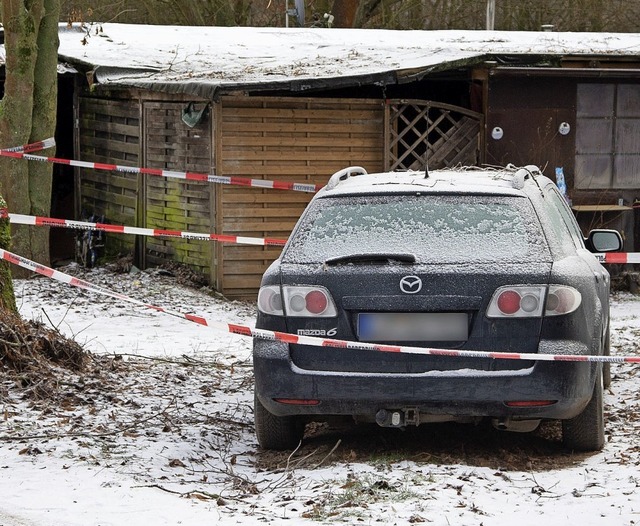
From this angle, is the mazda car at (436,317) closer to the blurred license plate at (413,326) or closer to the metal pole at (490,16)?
the blurred license plate at (413,326)

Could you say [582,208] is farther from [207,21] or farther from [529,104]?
[207,21]

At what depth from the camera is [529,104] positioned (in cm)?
1520

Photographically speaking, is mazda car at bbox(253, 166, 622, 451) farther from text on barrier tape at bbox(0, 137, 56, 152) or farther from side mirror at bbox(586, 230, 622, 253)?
text on barrier tape at bbox(0, 137, 56, 152)

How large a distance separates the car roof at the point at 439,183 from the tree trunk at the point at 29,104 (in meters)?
7.30

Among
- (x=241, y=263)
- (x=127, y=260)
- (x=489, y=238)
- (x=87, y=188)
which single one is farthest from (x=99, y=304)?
(x=489, y=238)

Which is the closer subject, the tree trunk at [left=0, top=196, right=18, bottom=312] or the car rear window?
the car rear window

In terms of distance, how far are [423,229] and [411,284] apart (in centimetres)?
41

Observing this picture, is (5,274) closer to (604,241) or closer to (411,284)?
(411,284)

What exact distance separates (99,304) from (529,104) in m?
6.19

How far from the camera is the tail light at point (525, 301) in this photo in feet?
18.9

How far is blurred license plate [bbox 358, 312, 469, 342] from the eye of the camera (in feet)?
19.0

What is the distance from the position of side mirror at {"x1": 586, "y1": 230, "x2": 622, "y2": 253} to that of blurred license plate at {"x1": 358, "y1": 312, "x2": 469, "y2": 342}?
2.18 meters

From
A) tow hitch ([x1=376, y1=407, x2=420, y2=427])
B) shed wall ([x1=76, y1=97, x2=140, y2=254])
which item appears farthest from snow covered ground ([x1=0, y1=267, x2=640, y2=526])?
shed wall ([x1=76, y1=97, x2=140, y2=254])

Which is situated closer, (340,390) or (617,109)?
(340,390)
